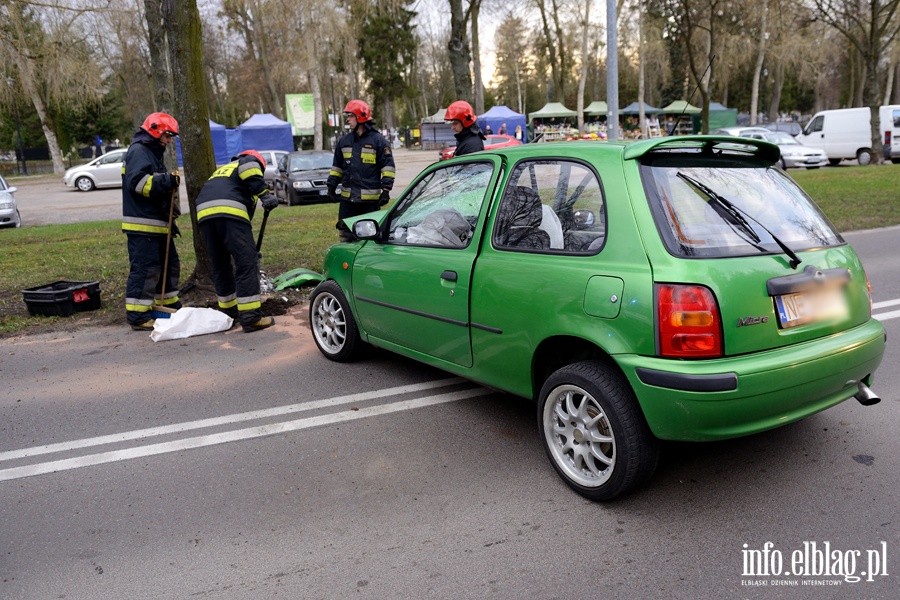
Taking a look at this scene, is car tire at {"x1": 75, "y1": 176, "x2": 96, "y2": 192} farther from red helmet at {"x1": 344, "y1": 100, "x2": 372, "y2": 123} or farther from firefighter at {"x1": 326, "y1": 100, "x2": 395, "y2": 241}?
red helmet at {"x1": 344, "y1": 100, "x2": 372, "y2": 123}

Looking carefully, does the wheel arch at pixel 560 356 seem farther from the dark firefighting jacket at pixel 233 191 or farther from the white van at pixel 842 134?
the white van at pixel 842 134

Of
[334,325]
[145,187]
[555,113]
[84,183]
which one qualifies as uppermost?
[555,113]

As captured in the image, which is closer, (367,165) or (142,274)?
(142,274)

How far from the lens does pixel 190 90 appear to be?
23.5 ft

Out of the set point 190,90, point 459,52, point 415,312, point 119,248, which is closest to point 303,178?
point 459,52

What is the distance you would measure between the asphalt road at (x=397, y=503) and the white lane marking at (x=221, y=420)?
17 millimetres

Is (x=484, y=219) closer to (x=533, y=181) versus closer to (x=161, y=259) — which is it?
(x=533, y=181)

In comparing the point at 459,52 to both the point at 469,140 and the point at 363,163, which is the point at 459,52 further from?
the point at 469,140

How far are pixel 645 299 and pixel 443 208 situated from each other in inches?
70.6

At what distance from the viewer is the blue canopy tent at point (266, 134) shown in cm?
3694

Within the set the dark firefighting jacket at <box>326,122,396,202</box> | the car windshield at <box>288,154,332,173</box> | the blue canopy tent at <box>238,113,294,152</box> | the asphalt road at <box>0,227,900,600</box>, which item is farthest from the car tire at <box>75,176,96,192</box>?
the asphalt road at <box>0,227,900,600</box>

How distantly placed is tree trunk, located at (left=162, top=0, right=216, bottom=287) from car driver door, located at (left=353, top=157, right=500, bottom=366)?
10.2ft

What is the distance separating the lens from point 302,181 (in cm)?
1844

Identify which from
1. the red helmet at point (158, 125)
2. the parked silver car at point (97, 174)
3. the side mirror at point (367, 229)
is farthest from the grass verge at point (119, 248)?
the parked silver car at point (97, 174)
